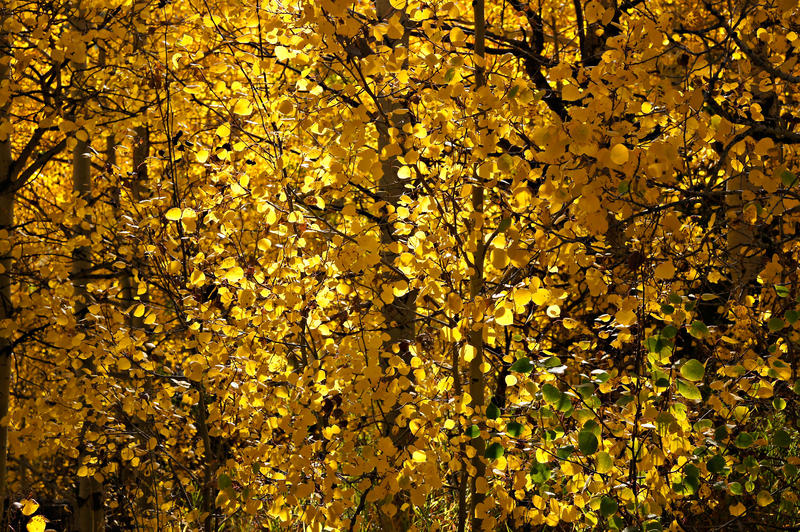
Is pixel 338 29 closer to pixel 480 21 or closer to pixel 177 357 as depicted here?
pixel 480 21

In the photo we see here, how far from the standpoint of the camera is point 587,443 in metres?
2.01

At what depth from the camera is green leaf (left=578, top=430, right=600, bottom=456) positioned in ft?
6.55

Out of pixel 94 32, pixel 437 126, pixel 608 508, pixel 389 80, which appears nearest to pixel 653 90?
pixel 437 126

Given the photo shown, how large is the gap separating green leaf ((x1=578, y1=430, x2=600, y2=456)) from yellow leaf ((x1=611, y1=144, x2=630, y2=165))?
74 centimetres

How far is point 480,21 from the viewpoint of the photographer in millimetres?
2779

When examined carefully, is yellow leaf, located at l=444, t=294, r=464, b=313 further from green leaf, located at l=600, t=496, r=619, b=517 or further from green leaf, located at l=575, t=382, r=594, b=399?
green leaf, located at l=600, t=496, r=619, b=517

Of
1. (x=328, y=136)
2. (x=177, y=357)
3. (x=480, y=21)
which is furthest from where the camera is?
(x=177, y=357)

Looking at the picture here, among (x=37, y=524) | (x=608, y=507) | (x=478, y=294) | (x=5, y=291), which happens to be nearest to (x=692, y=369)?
(x=608, y=507)

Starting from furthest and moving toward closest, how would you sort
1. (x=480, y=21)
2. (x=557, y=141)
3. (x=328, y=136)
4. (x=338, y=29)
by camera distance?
1. (x=328, y=136)
2. (x=480, y=21)
3. (x=338, y=29)
4. (x=557, y=141)

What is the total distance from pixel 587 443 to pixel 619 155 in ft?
2.55

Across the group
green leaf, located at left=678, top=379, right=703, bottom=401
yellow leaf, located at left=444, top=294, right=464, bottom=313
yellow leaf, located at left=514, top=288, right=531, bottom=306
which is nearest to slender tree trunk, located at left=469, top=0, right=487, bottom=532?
yellow leaf, located at left=444, top=294, right=464, bottom=313

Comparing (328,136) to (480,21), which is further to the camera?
(328,136)

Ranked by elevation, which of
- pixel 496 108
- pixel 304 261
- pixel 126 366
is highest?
pixel 496 108

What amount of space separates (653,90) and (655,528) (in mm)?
1342
